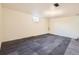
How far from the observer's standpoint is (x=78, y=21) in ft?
15.6

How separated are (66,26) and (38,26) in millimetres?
2029

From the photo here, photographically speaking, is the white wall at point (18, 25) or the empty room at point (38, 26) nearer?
the empty room at point (38, 26)

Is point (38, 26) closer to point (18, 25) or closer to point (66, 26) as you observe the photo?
point (18, 25)

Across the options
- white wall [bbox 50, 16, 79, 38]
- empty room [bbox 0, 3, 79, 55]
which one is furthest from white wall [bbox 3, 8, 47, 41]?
white wall [bbox 50, 16, 79, 38]

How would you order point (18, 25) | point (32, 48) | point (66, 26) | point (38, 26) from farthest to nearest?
point (38, 26)
point (66, 26)
point (18, 25)
point (32, 48)

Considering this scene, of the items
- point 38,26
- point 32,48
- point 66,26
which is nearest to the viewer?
point 32,48

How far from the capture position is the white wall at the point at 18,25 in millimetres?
3770

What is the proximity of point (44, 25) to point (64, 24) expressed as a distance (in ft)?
5.38

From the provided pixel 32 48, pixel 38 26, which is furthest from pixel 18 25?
pixel 32 48

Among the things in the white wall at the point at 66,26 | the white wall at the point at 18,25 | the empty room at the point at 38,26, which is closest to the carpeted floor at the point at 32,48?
the empty room at the point at 38,26

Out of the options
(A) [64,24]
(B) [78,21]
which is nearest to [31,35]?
(A) [64,24]

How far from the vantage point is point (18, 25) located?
4.30 meters

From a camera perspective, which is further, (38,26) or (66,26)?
(38,26)

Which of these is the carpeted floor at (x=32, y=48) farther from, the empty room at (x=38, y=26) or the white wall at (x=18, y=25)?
the white wall at (x=18, y=25)
